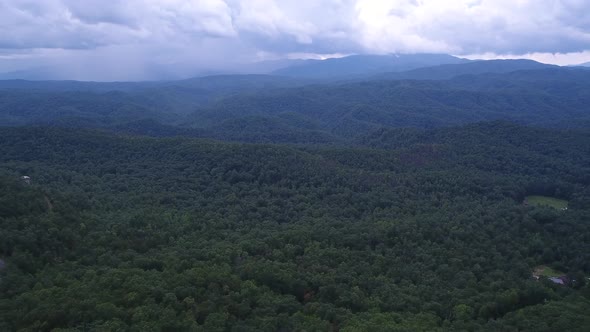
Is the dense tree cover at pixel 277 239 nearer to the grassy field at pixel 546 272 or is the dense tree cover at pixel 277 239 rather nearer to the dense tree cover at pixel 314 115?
the grassy field at pixel 546 272

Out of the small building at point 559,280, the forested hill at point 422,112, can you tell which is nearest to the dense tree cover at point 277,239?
the small building at point 559,280

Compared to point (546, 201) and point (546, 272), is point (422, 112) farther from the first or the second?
point (546, 272)

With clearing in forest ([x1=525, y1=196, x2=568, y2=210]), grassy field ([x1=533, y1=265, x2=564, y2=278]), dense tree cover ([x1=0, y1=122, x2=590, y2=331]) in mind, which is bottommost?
clearing in forest ([x1=525, y1=196, x2=568, y2=210])

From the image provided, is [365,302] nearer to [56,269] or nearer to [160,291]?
[160,291]

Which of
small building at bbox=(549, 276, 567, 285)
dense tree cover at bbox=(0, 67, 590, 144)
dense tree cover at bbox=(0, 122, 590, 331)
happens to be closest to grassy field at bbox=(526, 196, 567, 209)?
dense tree cover at bbox=(0, 122, 590, 331)

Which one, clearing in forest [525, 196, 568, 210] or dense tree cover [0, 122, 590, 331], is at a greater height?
dense tree cover [0, 122, 590, 331]

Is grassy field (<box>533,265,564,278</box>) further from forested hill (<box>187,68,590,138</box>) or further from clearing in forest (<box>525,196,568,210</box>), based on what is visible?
forested hill (<box>187,68,590,138</box>)
